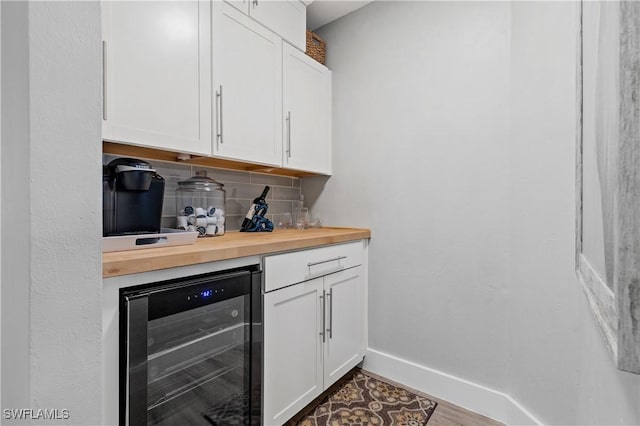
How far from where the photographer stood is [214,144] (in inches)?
59.7

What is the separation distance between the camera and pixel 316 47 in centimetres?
219

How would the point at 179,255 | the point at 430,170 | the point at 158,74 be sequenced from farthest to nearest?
the point at 430,170 < the point at 158,74 < the point at 179,255

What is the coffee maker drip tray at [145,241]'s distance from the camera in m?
1.05

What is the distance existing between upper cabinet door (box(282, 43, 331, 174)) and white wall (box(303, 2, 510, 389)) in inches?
3.9

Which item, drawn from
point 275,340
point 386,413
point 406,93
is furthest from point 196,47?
point 386,413

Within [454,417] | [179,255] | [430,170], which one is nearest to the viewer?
[179,255]

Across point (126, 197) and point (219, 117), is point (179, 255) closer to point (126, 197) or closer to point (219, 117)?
point (126, 197)

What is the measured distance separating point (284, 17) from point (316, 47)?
1.24 feet

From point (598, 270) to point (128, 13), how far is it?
1.70 m

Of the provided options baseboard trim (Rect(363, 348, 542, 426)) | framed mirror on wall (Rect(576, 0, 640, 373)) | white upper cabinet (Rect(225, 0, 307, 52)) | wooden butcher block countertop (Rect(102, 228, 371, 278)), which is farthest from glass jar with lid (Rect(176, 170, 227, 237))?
framed mirror on wall (Rect(576, 0, 640, 373))

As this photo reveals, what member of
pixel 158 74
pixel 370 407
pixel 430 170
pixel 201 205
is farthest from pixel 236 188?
pixel 370 407

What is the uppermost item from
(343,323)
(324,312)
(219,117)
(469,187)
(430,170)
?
(219,117)

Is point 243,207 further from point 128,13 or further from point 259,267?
point 128,13

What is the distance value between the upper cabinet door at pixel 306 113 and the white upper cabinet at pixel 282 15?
0.26ft
